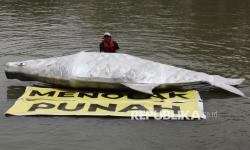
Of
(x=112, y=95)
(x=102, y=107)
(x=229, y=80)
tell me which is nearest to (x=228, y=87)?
(x=229, y=80)

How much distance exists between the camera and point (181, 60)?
16281 millimetres

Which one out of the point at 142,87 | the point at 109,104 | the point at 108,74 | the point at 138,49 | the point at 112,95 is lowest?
the point at 109,104

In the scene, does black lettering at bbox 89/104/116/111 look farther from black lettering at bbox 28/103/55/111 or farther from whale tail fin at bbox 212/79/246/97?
whale tail fin at bbox 212/79/246/97

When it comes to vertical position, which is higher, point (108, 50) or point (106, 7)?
point (106, 7)

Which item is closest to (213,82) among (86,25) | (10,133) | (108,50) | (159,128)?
(159,128)

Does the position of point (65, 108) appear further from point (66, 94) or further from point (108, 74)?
point (108, 74)

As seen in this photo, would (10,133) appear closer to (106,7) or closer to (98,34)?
(98,34)

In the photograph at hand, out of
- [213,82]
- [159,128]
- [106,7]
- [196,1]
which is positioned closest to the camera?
[159,128]

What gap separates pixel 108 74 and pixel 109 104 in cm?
118

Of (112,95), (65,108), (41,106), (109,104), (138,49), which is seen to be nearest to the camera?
(65,108)

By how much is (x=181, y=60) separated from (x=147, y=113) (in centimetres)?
545

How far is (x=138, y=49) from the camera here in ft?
58.9

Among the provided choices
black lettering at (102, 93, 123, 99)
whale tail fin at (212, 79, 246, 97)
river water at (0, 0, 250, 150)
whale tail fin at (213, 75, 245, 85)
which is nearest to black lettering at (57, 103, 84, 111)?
river water at (0, 0, 250, 150)

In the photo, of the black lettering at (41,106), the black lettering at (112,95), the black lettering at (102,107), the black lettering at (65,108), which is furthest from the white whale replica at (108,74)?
the black lettering at (41,106)
